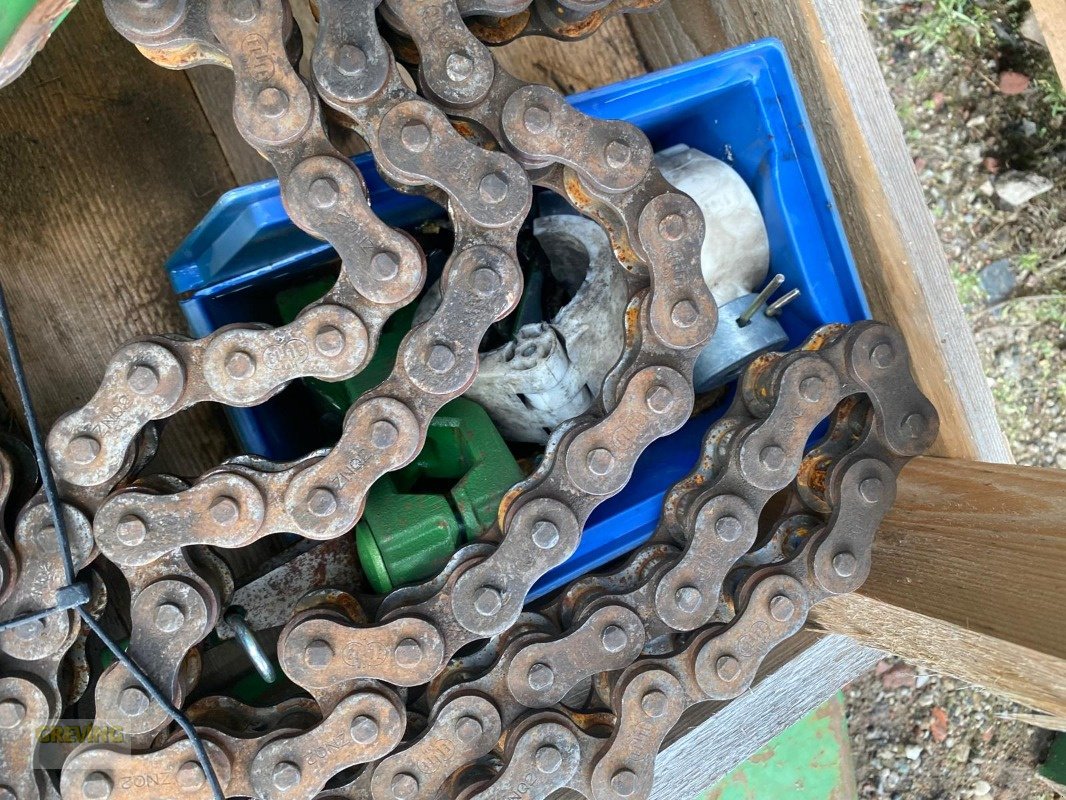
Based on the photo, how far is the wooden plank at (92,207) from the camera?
62.4 inches

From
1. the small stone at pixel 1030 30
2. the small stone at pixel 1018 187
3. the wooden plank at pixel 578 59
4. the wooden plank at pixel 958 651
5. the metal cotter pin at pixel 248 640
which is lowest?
the wooden plank at pixel 958 651

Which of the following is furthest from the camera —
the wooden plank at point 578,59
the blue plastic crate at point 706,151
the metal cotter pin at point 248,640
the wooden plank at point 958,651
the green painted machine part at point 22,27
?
the wooden plank at point 578,59

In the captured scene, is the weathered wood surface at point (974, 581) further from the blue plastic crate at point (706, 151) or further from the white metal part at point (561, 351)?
the white metal part at point (561, 351)

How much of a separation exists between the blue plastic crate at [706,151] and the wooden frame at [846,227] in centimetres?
12

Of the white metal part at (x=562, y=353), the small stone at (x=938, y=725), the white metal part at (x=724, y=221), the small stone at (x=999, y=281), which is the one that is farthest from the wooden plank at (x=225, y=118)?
the small stone at (x=938, y=725)

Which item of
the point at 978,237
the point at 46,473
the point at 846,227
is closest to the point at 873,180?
the point at 846,227

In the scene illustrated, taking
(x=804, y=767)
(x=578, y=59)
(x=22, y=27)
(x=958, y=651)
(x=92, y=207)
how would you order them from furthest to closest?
(x=804, y=767) < (x=578, y=59) < (x=92, y=207) < (x=958, y=651) < (x=22, y=27)

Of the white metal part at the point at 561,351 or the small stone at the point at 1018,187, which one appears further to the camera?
the small stone at the point at 1018,187

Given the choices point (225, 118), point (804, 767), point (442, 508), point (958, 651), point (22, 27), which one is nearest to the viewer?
point (22, 27)

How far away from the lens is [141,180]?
1.67 meters

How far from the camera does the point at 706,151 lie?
5.96 feet

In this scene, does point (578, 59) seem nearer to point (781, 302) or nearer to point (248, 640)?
point (781, 302)

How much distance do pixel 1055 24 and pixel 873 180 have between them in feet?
1.49

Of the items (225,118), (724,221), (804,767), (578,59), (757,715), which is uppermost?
(225,118)
